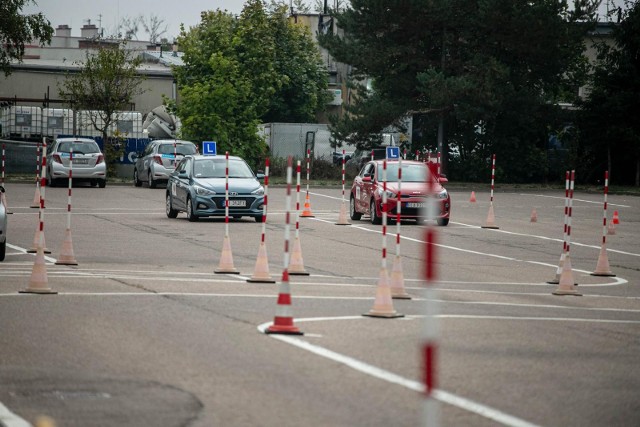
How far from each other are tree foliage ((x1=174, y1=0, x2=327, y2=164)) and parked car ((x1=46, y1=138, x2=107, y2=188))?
10.6 m

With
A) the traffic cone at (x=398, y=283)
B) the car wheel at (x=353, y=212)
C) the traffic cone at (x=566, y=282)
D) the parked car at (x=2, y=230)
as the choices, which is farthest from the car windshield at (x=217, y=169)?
the traffic cone at (x=398, y=283)

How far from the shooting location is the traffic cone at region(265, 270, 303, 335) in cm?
1237

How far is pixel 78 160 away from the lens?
4891cm

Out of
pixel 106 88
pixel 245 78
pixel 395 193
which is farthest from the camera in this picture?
pixel 245 78

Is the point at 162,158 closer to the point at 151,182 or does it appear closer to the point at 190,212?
the point at 151,182

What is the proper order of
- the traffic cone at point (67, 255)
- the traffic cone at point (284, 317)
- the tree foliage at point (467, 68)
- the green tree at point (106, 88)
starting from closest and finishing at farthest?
the traffic cone at point (284, 317)
the traffic cone at point (67, 255)
the green tree at point (106, 88)
the tree foliage at point (467, 68)

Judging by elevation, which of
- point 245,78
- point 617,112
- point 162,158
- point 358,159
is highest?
point 245,78

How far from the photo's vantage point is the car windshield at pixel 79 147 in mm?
48531

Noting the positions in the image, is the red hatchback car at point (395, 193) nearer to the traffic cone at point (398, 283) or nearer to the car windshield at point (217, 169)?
the car windshield at point (217, 169)

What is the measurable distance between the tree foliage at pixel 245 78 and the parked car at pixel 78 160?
10.6 meters

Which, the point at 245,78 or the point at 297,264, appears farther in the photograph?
the point at 245,78

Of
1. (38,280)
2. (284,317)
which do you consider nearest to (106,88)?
(38,280)

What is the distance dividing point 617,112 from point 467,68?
23.2ft

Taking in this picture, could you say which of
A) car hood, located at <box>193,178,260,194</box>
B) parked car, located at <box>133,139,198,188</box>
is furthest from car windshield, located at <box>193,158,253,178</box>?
parked car, located at <box>133,139,198,188</box>
